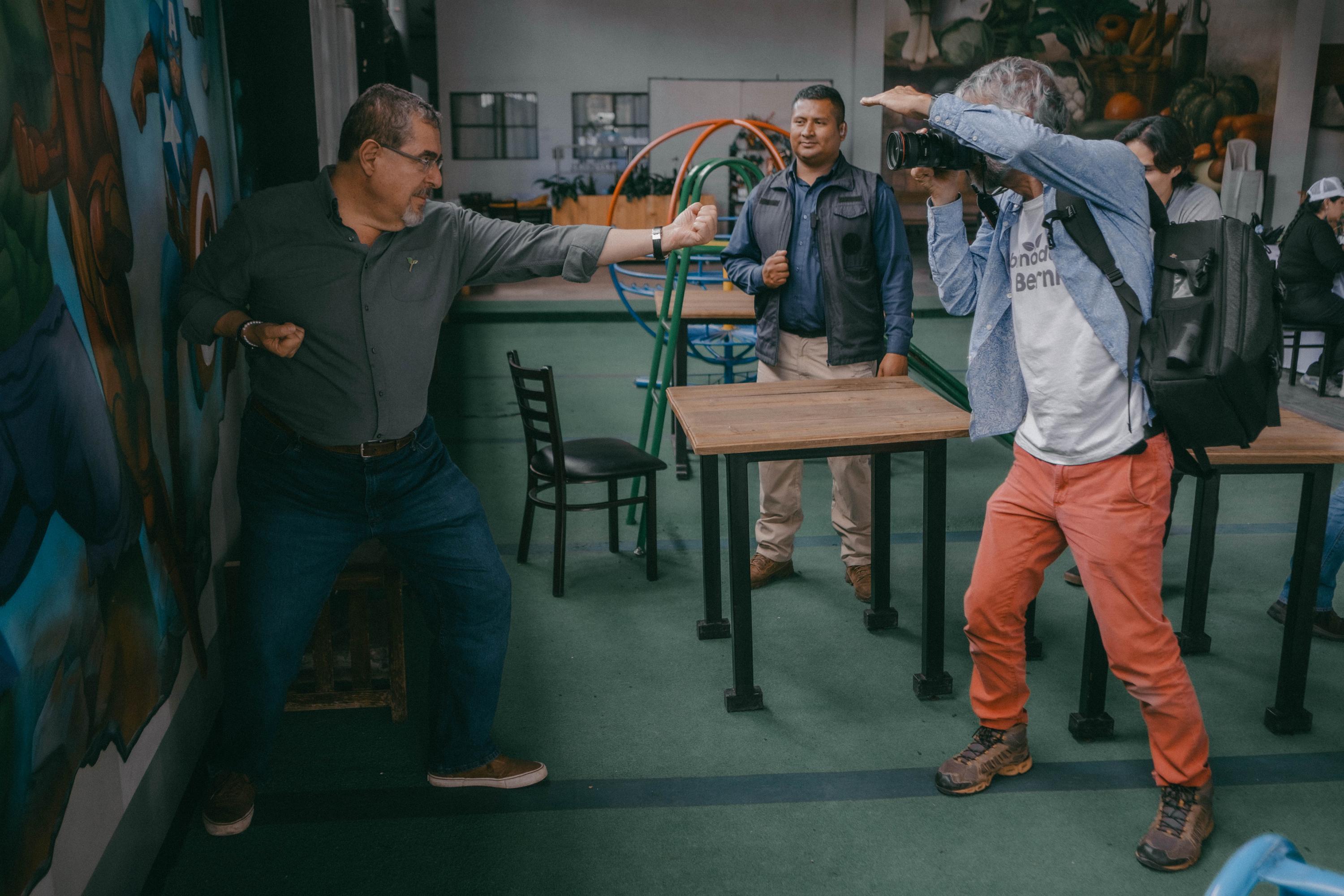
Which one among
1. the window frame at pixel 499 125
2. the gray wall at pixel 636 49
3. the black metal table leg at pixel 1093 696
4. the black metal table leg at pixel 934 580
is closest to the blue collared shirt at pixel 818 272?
the black metal table leg at pixel 934 580

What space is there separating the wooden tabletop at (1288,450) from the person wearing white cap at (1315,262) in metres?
4.24

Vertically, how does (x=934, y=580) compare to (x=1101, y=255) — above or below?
below

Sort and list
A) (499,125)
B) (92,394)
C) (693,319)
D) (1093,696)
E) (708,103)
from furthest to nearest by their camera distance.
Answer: (708,103) < (499,125) < (693,319) < (1093,696) < (92,394)

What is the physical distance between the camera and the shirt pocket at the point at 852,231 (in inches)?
136

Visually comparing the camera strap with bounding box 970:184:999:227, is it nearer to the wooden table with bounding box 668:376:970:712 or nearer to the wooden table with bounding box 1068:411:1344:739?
the wooden table with bounding box 668:376:970:712

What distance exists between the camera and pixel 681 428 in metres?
5.35

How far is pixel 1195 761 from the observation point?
2.17m

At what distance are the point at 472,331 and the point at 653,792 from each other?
810 cm

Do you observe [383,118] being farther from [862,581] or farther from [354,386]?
[862,581]

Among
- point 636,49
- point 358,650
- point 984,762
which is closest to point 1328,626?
point 984,762

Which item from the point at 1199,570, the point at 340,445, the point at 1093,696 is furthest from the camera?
the point at 1199,570

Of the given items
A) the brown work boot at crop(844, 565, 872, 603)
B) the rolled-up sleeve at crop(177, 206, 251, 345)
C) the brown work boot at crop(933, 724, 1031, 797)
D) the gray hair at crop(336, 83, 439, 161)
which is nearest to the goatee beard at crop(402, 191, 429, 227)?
the gray hair at crop(336, 83, 439, 161)

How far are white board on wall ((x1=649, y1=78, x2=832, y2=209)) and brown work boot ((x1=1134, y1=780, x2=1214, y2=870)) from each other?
1463 centimetres

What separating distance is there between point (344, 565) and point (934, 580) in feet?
5.15
